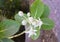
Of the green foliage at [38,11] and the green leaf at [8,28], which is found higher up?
the green foliage at [38,11]

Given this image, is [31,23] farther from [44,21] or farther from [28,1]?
[28,1]

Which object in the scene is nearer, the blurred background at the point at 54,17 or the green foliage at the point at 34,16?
the green foliage at the point at 34,16

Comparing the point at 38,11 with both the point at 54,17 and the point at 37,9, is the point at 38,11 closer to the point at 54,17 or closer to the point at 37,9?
the point at 37,9

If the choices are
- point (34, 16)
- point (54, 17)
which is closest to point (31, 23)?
point (34, 16)

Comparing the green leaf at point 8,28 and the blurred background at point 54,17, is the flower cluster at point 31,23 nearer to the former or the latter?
the green leaf at point 8,28

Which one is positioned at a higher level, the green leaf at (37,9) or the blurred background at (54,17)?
the green leaf at (37,9)

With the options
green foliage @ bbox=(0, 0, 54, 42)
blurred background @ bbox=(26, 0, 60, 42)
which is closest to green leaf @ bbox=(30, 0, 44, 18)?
green foliage @ bbox=(0, 0, 54, 42)

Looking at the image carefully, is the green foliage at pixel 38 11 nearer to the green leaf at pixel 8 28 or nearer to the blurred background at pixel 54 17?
the green leaf at pixel 8 28

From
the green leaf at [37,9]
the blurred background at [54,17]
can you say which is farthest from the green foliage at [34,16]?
the blurred background at [54,17]

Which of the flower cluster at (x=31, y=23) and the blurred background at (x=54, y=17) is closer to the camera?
the flower cluster at (x=31, y=23)
